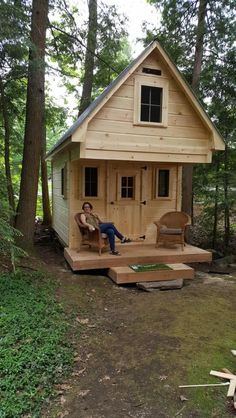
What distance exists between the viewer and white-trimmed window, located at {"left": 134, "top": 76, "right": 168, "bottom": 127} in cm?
671

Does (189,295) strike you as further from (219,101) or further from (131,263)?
(219,101)

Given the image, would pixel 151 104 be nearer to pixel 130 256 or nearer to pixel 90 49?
pixel 130 256

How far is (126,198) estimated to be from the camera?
315 inches

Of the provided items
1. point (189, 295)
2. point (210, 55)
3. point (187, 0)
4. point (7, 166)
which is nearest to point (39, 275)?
point (189, 295)

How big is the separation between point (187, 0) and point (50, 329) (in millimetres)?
10092

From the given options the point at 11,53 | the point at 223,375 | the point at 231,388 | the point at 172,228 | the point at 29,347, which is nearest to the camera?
the point at 231,388

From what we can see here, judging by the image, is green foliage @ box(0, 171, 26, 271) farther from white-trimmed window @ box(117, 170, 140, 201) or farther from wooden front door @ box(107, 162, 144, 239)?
white-trimmed window @ box(117, 170, 140, 201)

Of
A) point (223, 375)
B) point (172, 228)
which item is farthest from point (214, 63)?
point (223, 375)

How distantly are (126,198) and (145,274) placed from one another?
8.38 ft

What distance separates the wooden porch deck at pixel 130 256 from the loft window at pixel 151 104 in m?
3.07

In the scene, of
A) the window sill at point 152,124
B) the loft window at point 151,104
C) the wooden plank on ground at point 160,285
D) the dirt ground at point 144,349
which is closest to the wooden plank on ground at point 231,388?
the dirt ground at point 144,349

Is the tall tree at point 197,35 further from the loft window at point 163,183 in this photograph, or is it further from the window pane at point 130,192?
the window pane at point 130,192

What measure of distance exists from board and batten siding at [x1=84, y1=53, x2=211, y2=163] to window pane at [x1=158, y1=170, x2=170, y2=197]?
4.36 feet

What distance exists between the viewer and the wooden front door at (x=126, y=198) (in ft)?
25.7
